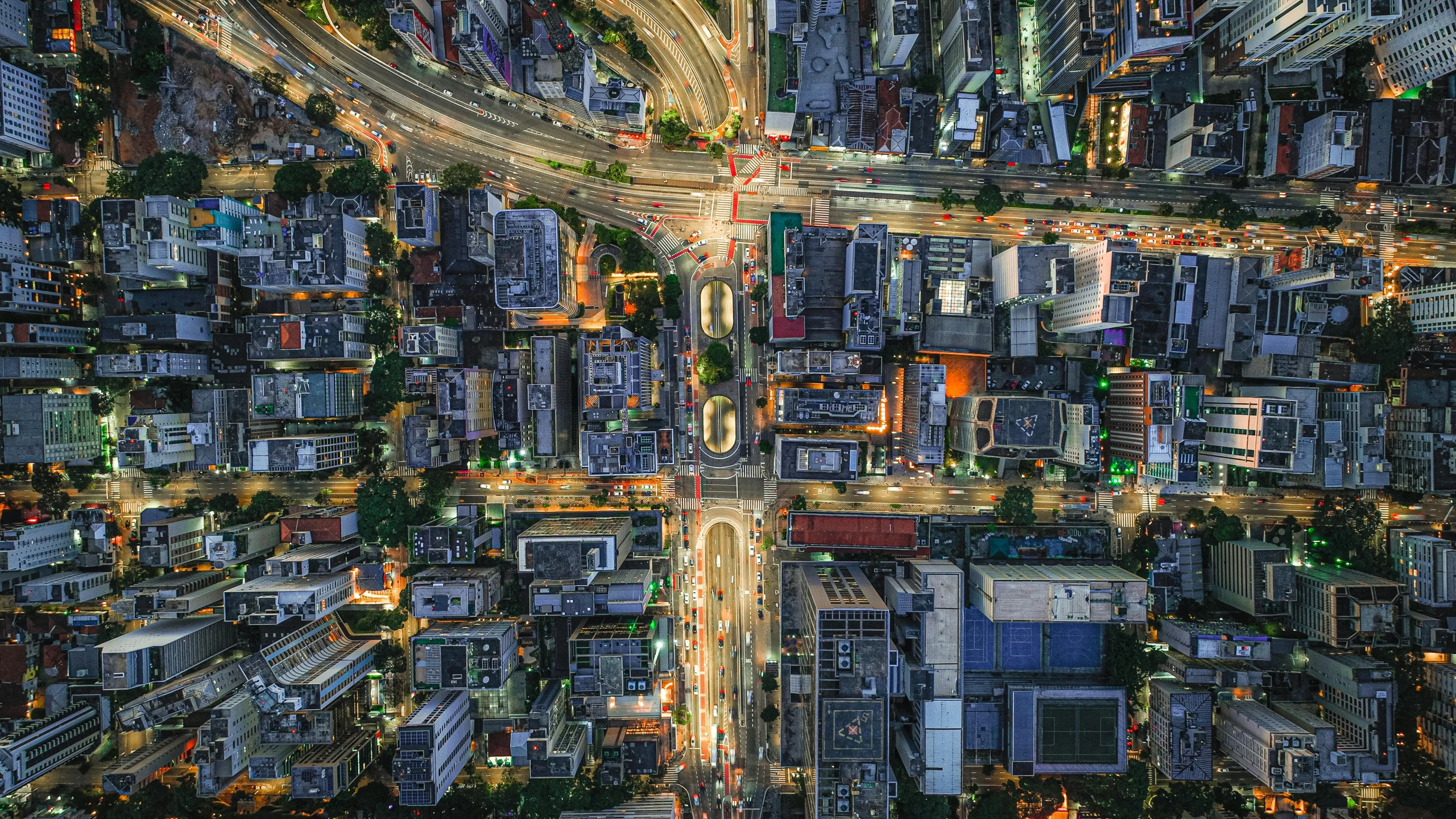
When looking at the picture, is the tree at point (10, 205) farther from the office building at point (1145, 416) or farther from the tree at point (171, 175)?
the office building at point (1145, 416)

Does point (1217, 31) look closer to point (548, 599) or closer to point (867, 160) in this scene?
point (867, 160)

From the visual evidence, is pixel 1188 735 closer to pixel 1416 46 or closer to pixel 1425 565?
pixel 1425 565

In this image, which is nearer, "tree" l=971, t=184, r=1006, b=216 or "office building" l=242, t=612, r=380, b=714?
"office building" l=242, t=612, r=380, b=714

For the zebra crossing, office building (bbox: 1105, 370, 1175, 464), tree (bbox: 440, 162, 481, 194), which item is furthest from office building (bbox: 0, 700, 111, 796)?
office building (bbox: 1105, 370, 1175, 464)

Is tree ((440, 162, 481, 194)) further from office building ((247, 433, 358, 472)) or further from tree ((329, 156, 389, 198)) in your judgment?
office building ((247, 433, 358, 472))

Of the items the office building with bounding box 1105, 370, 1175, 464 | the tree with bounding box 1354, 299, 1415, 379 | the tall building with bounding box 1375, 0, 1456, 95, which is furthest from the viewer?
the tree with bounding box 1354, 299, 1415, 379

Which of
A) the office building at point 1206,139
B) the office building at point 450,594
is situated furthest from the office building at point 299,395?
the office building at point 1206,139

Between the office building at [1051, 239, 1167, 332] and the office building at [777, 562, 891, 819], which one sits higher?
the office building at [1051, 239, 1167, 332]

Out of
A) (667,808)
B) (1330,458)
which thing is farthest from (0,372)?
(1330,458)
